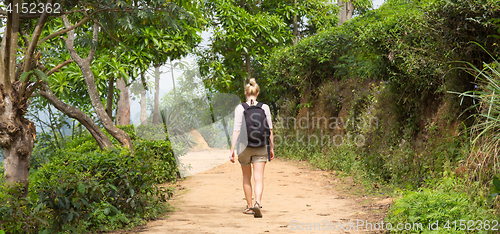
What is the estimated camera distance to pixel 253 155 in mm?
5805

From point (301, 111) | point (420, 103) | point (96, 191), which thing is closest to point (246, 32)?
point (301, 111)

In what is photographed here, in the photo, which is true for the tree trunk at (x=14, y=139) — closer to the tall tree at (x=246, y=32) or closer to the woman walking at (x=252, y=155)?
the woman walking at (x=252, y=155)

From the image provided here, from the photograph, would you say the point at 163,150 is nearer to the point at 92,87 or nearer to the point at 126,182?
the point at 92,87

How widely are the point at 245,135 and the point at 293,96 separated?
933 centimetres

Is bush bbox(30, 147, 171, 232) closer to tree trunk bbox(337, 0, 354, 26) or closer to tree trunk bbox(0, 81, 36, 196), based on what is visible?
tree trunk bbox(0, 81, 36, 196)

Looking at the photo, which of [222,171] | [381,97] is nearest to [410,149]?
[381,97]

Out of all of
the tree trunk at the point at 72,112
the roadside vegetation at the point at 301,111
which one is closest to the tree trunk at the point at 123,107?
the roadside vegetation at the point at 301,111

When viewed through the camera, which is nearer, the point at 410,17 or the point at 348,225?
the point at 348,225

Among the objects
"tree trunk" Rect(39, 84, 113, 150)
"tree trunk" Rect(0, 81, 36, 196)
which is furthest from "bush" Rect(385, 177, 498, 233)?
"tree trunk" Rect(39, 84, 113, 150)

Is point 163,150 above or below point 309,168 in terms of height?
above

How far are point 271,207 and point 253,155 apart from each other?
116 centimetres

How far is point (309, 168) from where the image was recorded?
1117cm

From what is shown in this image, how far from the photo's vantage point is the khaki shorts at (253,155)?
18.8ft

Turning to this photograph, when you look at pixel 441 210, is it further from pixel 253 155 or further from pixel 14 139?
pixel 14 139
